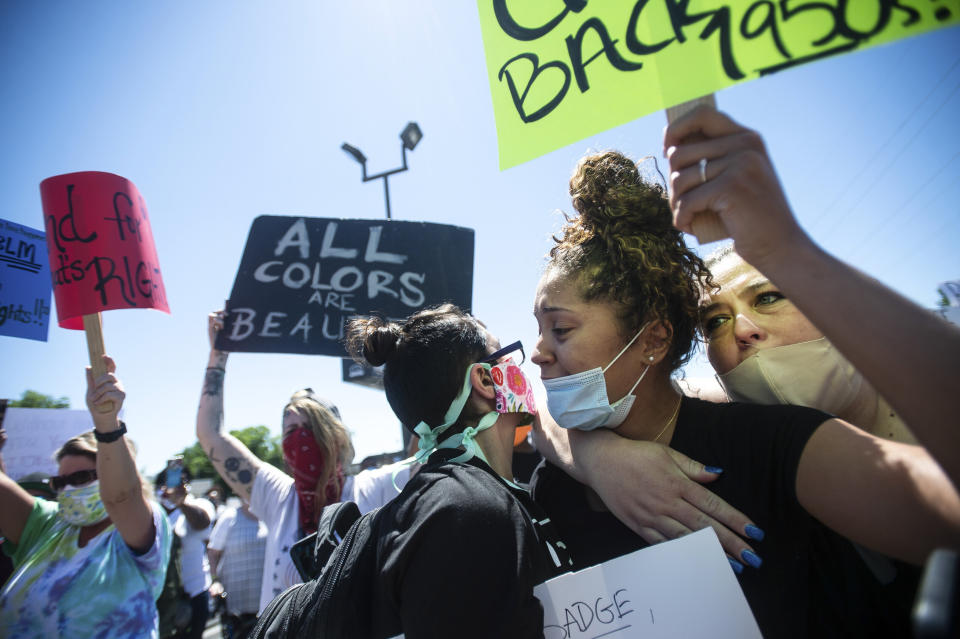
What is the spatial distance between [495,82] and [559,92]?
0.23 metres

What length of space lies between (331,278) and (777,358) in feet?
9.77

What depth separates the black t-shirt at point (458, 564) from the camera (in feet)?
3.99

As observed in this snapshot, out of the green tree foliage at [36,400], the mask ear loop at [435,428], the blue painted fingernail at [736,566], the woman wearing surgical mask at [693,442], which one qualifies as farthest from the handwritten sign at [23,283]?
the green tree foliage at [36,400]

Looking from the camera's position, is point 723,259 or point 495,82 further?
point 723,259

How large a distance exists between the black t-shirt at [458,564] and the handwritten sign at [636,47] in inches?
37.3

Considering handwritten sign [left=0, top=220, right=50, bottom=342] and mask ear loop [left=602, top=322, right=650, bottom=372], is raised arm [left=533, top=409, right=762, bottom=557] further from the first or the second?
handwritten sign [left=0, top=220, right=50, bottom=342]

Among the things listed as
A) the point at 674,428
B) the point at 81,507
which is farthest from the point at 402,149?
the point at 674,428

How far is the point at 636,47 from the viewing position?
1.19 metres

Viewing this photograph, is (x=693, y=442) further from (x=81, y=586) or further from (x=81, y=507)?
(x=81, y=507)

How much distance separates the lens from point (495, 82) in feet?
4.68

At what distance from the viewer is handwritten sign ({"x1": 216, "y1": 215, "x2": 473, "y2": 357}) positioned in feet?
11.4

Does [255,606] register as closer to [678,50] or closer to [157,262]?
[157,262]

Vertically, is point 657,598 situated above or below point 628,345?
below

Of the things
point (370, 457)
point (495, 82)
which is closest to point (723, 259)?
point (495, 82)
